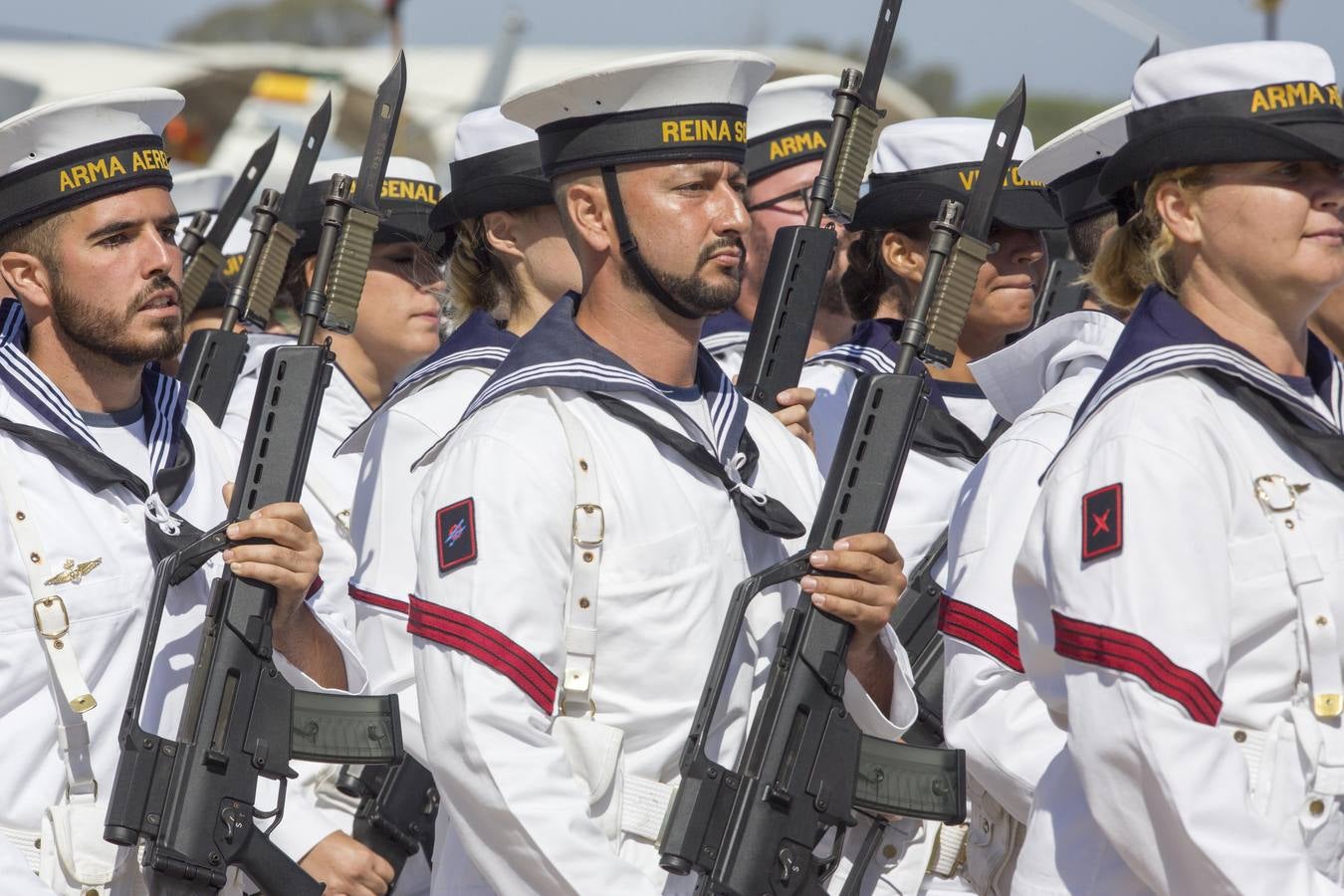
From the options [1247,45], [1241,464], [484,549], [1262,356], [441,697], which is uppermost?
[1247,45]

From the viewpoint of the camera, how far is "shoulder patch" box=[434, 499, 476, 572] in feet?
13.1

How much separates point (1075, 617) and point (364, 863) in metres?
2.73

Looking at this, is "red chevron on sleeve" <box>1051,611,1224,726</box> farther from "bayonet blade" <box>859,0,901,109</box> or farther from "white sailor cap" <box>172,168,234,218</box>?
"white sailor cap" <box>172,168,234,218</box>

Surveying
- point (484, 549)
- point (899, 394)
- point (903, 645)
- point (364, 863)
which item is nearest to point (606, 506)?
point (484, 549)

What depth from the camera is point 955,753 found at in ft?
14.1

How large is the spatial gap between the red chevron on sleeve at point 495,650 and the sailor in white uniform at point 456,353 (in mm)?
739

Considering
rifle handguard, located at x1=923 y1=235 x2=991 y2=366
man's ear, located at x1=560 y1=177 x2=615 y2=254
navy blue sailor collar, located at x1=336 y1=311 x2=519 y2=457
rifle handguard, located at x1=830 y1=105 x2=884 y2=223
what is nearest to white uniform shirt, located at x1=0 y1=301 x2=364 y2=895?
navy blue sailor collar, located at x1=336 y1=311 x2=519 y2=457

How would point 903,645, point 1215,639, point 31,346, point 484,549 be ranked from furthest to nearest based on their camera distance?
point 903,645 → point 31,346 → point 484,549 → point 1215,639

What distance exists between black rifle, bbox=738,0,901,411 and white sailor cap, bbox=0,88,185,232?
1753mm

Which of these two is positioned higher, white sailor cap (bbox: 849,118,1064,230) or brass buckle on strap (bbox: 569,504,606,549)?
white sailor cap (bbox: 849,118,1064,230)

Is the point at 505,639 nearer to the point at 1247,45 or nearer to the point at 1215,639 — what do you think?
the point at 1215,639

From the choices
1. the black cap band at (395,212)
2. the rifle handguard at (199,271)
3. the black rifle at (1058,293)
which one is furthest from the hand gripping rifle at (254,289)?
the black rifle at (1058,293)

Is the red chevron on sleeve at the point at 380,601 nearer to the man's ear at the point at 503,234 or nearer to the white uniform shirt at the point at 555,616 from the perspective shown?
the white uniform shirt at the point at 555,616

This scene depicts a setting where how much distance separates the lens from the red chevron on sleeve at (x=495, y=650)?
388cm
